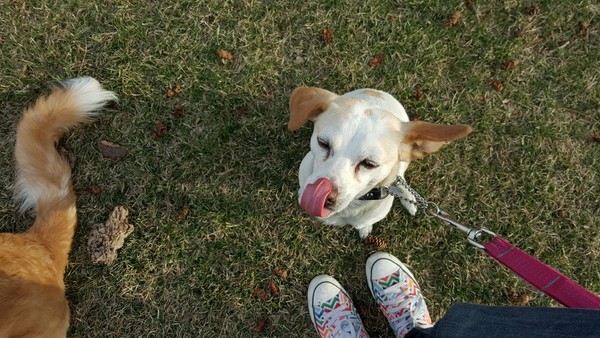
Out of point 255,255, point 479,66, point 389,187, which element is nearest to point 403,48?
point 479,66

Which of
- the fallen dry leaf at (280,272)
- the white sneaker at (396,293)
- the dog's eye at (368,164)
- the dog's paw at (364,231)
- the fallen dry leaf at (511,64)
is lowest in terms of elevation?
the fallen dry leaf at (280,272)

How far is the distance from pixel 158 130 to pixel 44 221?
1085mm

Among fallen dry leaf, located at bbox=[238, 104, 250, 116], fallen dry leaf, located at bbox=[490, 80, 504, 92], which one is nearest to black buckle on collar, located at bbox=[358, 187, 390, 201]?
fallen dry leaf, located at bbox=[238, 104, 250, 116]

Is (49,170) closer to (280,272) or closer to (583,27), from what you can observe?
(280,272)

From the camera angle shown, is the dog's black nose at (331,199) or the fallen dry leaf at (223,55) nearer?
the dog's black nose at (331,199)

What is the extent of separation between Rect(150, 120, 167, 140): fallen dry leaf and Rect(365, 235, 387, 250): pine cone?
1.89 metres

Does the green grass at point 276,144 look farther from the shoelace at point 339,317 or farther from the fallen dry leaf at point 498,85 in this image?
the shoelace at point 339,317

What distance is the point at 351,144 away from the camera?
2.44m

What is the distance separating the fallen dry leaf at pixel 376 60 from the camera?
146 inches

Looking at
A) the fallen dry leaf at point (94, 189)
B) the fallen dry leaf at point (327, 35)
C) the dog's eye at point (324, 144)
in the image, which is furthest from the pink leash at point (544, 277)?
the fallen dry leaf at point (94, 189)

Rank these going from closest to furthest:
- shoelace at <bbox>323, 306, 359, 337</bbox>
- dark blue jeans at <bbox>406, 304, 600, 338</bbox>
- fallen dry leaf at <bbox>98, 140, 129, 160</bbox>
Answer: dark blue jeans at <bbox>406, 304, 600, 338</bbox>, shoelace at <bbox>323, 306, 359, 337</bbox>, fallen dry leaf at <bbox>98, 140, 129, 160</bbox>

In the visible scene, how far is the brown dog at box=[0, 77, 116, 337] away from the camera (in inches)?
99.6

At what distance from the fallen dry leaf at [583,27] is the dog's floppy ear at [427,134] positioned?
2268 millimetres

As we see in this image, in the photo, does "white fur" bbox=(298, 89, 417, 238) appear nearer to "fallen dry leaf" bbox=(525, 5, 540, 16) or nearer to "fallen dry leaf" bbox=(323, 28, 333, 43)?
"fallen dry leaf" bbox=(323, 28, 333, 43)
